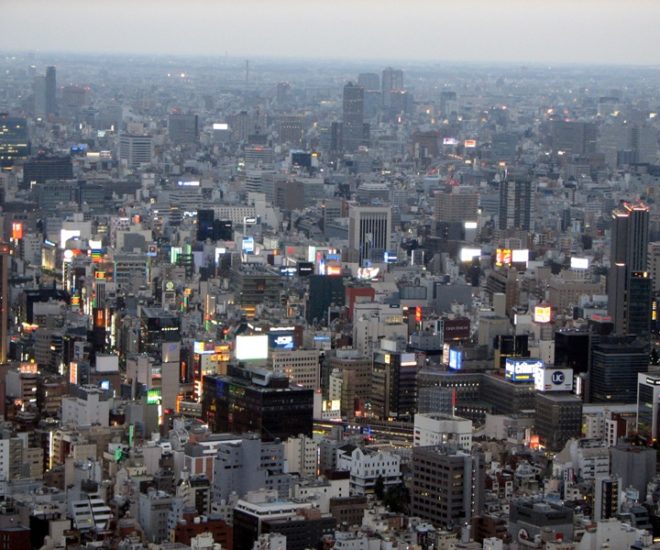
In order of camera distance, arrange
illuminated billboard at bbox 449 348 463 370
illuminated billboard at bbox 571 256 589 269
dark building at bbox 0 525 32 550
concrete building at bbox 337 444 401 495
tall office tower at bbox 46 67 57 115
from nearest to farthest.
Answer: dark building at bbox 0 525 32 550 → concrete building at bbox 337 444 401 495 → illuminated billboard at bbox 449 348 463 370 → illuminated billboard at bbox 571 256 589 269 → tall office tower at bbox 46 67 57 115

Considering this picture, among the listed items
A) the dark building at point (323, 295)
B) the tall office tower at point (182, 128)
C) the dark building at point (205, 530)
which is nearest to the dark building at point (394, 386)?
the dark building at point (323, 295)

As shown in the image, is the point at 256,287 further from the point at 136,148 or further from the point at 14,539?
the point at 136,148

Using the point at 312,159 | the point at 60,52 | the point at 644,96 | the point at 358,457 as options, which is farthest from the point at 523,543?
the point at 312,159

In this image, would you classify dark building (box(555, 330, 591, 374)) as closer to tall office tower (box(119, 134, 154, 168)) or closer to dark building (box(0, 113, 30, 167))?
dark building (box(0, 113, 30, 167))

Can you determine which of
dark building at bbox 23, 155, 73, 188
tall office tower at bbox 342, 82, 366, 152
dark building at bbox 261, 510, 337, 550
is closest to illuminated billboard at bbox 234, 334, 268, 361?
dark building at bbox 261, 510, 337, 550

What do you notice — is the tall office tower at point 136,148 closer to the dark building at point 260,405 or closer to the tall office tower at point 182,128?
the tall office tower at point 182,128
